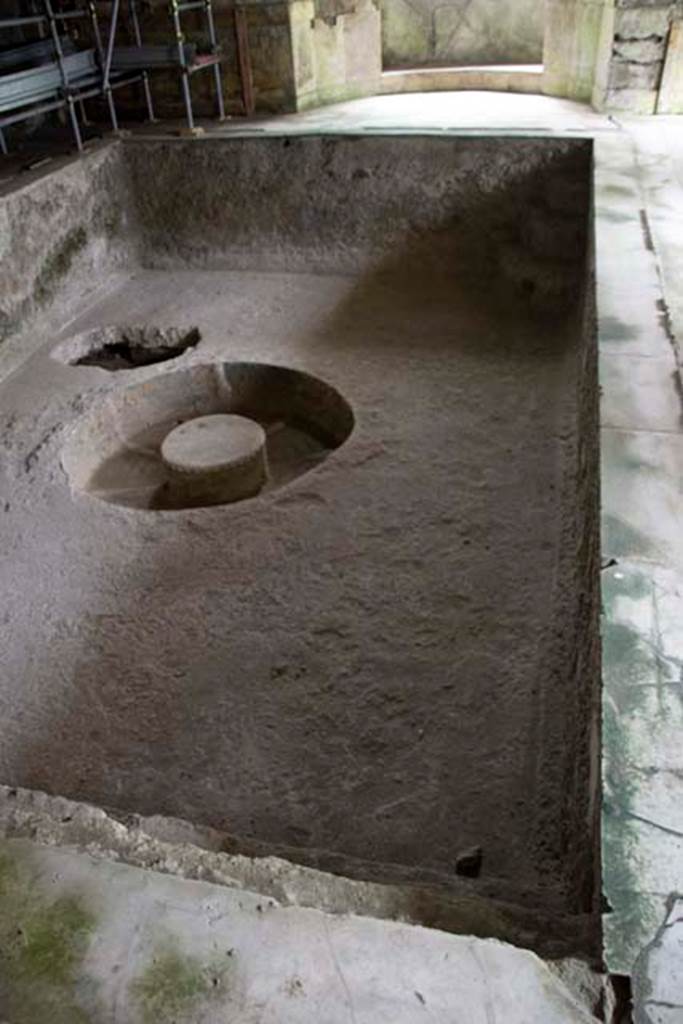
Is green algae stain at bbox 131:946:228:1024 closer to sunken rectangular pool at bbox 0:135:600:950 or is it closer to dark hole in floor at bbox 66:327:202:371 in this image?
sunken rectangular pool at bbox 0:135:600:950

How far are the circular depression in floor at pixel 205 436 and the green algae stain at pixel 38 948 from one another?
117 inches

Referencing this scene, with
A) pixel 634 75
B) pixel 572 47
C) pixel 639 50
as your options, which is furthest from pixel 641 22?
pixel 572 47

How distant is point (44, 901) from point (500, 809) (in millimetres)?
1427

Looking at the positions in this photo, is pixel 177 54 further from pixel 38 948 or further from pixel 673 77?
pixel 38 948

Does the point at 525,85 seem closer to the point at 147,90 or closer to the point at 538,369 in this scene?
the point at 147,90

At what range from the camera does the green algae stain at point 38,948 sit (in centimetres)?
128

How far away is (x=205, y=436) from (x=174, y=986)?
3587 millimetres

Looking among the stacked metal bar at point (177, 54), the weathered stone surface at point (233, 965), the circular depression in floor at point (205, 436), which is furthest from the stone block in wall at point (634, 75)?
the weathered stone surface at point (233, 965)

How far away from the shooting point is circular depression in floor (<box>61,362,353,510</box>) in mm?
4504

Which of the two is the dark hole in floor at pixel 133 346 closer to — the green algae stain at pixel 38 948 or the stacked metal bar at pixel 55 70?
the stacked metal bar at pixel 55 70

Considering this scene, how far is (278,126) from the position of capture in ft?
21.8

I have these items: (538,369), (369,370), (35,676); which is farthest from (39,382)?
(538,369)

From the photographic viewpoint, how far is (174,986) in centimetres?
130

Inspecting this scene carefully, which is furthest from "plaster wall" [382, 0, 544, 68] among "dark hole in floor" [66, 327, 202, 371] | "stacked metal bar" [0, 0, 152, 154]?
"dark hole in floor" [66, 327, 202, 371]
